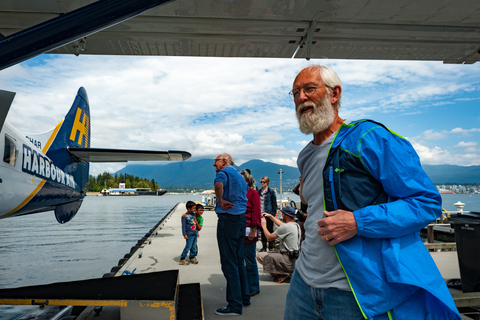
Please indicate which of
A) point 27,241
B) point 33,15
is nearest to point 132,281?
point 33,15

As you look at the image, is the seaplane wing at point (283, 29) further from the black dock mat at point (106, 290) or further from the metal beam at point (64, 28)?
the black dock mat at point (106, 290)

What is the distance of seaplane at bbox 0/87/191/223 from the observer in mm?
6039

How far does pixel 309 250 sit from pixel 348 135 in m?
0.53

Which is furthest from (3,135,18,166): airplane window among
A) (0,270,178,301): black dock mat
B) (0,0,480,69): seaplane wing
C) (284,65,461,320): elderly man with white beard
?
(284,65,461,320): elderly man with white beard

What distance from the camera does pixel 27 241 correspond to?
1703 cm

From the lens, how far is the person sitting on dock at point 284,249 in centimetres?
495

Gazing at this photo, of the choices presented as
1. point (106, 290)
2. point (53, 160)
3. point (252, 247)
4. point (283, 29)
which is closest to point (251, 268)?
point (252, 247)

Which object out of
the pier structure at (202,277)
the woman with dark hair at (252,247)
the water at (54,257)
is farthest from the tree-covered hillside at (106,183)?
the woman with dark hair at (252,247)

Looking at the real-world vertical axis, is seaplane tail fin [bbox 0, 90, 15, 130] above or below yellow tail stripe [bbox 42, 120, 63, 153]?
below

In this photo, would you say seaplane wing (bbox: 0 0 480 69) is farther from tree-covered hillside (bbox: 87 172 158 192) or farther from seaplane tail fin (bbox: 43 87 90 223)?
tree-covered hillside (bbox: 87 172 158 192)

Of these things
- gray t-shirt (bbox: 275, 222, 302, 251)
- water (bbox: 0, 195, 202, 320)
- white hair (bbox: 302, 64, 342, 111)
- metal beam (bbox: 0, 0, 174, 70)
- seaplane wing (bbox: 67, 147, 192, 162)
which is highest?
seaplane wing (bbox: 67, 147, 192, 162)

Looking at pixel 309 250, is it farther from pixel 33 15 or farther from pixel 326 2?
pixel 33 15

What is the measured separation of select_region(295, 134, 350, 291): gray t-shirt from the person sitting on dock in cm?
348

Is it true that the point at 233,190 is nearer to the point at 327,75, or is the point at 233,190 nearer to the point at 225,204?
the point at 225,204
